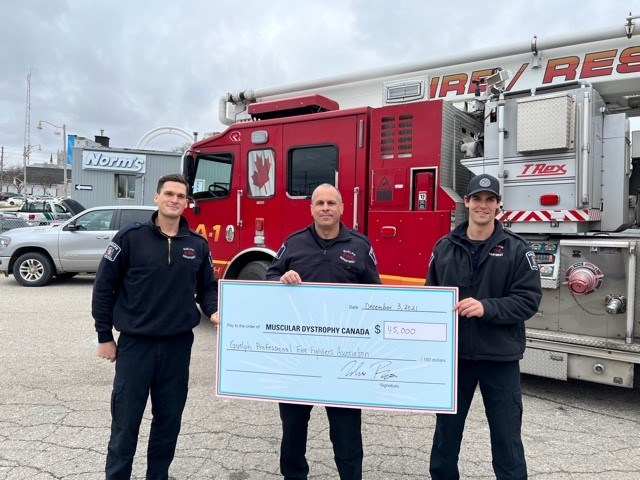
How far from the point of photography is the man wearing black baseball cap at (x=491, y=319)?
2.44 m

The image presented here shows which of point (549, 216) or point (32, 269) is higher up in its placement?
point (549, 216)

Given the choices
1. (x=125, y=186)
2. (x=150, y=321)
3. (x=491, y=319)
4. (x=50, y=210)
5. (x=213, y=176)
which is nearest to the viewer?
(x=491, y=319)

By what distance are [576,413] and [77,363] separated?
16.2 ft

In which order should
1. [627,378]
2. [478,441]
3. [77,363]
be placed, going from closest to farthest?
[478,441] → [627,378] → [77,363]

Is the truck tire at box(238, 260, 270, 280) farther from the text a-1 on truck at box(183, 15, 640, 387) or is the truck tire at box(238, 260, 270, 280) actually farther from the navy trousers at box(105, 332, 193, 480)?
the navy trousers at box(105, 332, 193, 480)

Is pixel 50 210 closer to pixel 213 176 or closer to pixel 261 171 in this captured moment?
pixel 213 176

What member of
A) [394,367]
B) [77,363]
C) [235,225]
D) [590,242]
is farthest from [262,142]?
[394,367]

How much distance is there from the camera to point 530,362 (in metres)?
4.38

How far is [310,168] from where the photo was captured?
5855 millimetres

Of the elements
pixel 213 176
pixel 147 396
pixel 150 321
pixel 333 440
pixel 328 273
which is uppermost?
pixel 213 176

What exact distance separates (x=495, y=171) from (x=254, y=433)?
10.1 ft

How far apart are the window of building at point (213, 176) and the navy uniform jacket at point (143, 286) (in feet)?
12.8

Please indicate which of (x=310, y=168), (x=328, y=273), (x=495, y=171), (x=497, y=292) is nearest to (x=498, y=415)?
(x=497, y=292)

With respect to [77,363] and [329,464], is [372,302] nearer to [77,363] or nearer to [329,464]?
[329,464]
